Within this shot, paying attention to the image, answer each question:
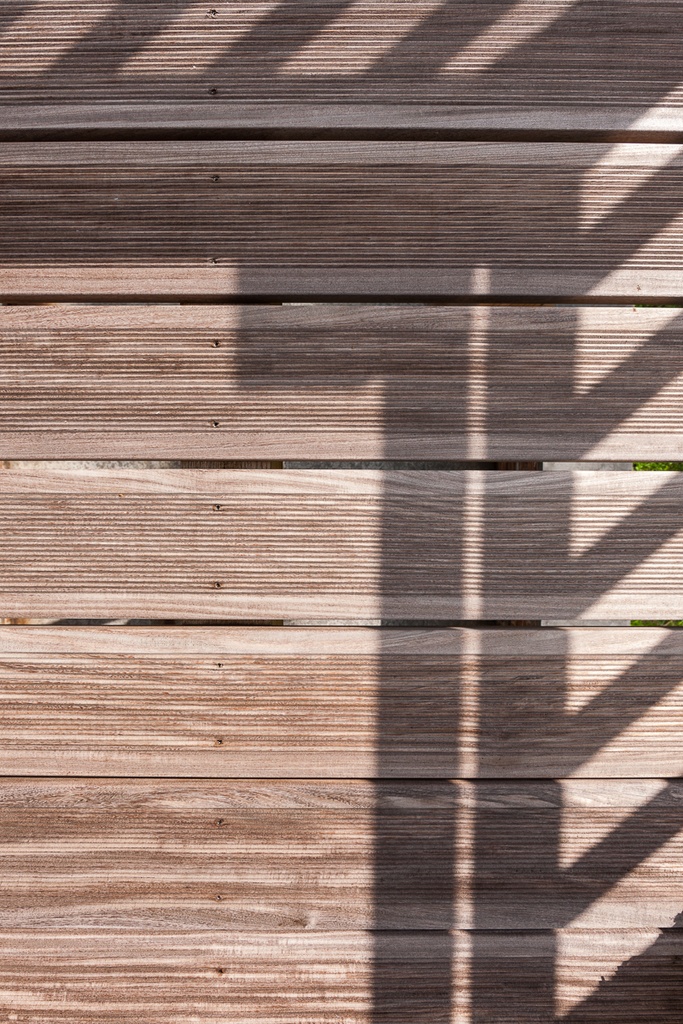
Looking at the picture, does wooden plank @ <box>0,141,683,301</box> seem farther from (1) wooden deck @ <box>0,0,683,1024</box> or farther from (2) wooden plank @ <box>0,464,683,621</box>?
(2) wooden plank @ <box>0,464,683,621</box>

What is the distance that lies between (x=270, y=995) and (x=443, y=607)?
81cm

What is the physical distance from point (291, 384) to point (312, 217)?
0.32 m

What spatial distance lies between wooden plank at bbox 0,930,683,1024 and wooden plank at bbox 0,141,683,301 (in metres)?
1.24

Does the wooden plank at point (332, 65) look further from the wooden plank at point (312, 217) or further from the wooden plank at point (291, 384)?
the wooden plank at point (291, 384)

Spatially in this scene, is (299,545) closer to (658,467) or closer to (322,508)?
(322,508)

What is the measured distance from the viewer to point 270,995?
131 centimetres

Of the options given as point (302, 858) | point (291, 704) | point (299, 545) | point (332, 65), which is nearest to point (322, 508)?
point (299, 545)

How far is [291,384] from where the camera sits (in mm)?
1314

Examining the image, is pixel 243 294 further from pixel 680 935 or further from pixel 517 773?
pixel 680 935

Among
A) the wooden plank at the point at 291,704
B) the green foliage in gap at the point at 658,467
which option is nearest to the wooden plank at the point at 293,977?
the wooden plank at the point at 291,704

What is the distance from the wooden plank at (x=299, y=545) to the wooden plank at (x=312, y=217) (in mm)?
370

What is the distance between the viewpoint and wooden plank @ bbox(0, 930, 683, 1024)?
1309 millimetres

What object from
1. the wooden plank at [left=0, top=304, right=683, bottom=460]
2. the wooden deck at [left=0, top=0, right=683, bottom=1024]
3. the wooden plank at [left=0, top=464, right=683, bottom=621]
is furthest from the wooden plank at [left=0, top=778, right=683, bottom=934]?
the wooden plank at [left=0, top=304, right=683, bottom=460]

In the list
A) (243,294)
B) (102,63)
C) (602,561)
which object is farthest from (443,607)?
(102,63)
